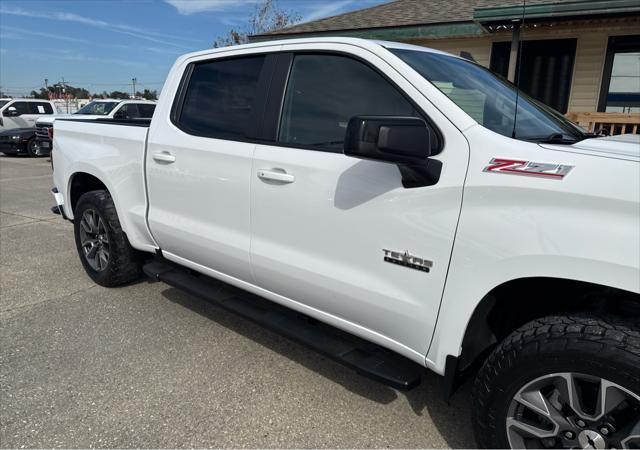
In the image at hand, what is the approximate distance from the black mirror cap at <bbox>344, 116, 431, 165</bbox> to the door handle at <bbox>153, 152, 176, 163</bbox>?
1723 mm

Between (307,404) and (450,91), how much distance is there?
186cm

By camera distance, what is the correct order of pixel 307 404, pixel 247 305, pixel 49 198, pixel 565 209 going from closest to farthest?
pixel 565 209 → pixel 307 404 → pixel 247 305 → pixel 49 198

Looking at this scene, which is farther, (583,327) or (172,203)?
(172,203)

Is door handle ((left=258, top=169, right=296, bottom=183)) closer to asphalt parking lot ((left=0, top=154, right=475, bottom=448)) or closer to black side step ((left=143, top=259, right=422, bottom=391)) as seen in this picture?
black side step ((left=143, top=259, right=422, bottom=391))

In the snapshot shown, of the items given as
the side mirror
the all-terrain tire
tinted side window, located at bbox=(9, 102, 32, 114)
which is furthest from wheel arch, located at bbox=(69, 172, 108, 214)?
tinted side window, located at bbox=(9, 102, 32, 114)

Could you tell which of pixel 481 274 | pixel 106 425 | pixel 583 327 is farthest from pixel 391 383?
pixel 106 425

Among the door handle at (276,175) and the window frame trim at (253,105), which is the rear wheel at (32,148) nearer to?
the window frame trim at (253,105)

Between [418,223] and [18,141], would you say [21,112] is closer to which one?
[18,141]

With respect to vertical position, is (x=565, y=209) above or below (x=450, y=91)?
below

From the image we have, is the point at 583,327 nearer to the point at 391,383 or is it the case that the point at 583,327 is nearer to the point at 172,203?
the point at 391,383

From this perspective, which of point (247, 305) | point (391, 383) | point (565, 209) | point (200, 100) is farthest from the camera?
point (200, 100)

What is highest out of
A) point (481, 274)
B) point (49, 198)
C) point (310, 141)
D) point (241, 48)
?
point (241, 48)

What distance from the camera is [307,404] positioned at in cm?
278

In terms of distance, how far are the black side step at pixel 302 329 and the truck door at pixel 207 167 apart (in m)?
0.17
